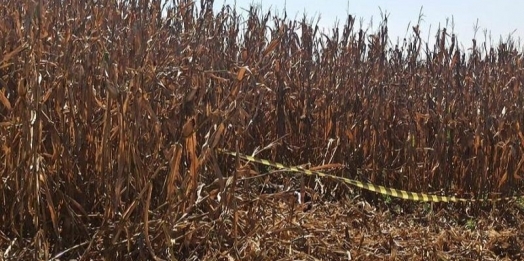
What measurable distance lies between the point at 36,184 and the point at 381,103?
1990 mm

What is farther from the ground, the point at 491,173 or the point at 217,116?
the point at 217,116

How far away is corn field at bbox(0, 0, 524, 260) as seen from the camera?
74.7 inches

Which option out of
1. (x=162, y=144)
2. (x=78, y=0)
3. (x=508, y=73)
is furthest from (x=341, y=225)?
(x=508, y=73)

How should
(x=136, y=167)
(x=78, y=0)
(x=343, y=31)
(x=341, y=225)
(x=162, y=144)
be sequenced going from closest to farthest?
(x=136, y=167)
(x=162, y=144)
(x=341, y=225)
(x=78, y=0)
(x=343, y=31)

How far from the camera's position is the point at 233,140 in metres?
2.79

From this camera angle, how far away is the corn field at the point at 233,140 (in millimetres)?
1897

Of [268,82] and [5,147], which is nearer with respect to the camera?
[5,147]

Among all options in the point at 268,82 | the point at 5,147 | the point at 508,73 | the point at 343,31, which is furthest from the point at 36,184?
the point at 508,73

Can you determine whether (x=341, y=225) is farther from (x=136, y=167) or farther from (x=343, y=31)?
(x=343, y=31)

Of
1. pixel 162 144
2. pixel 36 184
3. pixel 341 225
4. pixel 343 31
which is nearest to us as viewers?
pixel 36 184

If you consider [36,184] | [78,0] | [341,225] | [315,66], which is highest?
[78,0]

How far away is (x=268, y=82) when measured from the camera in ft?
11.3

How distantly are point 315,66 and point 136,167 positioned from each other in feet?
6.95

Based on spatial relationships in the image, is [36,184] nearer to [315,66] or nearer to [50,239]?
[50,239]
